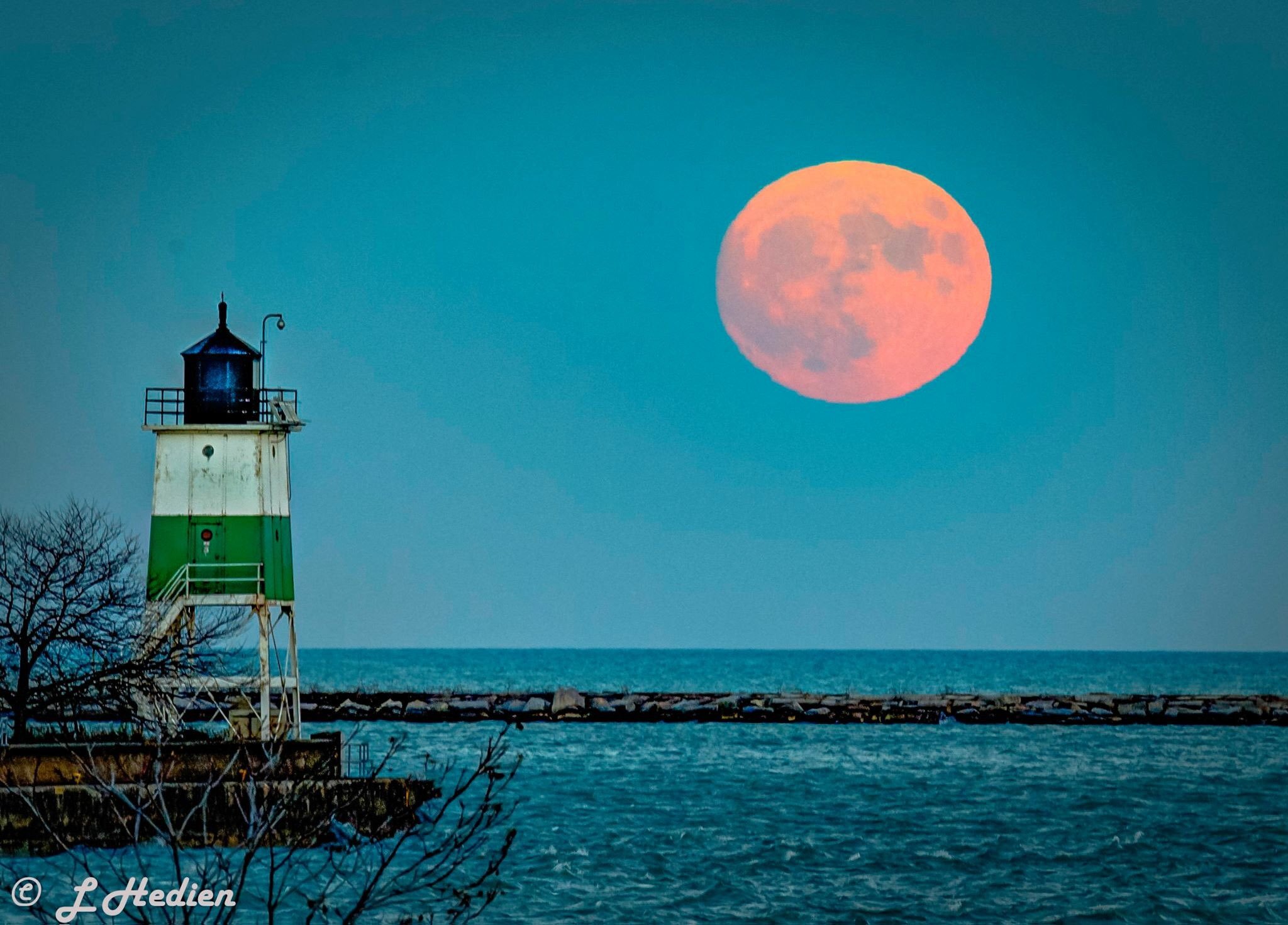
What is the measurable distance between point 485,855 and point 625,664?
171 meters

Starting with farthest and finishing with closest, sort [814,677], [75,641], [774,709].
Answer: [814,677]
[774,709]
[75,641]

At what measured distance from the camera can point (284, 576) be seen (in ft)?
114

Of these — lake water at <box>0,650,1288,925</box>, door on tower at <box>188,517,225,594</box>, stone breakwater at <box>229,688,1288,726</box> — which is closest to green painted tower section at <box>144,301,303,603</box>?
door on tower at <box>188,517,225,594</box>

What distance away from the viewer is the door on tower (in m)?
33.8

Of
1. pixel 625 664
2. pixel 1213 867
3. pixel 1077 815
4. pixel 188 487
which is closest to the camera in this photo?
pixel 1213 867

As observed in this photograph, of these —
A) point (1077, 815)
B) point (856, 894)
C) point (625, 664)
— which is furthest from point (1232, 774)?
point (625, 664)

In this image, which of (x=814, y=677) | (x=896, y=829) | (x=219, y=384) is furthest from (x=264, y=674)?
(x=814, y=677)

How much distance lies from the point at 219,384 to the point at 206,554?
11.9 ft

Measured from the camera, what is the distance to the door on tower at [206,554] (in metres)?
33.8

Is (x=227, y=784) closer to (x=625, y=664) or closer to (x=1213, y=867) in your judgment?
(x=1213, y=867)

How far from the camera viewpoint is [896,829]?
36.4 meters

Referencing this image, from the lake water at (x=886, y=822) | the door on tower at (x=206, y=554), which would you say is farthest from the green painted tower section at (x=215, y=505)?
the lake water at (x=886, y=822)

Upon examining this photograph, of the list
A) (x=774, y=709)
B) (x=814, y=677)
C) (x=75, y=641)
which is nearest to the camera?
(x=75, y=641)

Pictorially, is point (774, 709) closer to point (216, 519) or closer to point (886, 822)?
point (886, 822)
